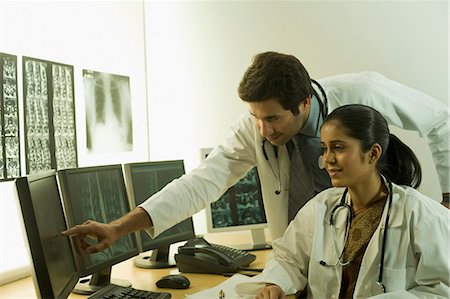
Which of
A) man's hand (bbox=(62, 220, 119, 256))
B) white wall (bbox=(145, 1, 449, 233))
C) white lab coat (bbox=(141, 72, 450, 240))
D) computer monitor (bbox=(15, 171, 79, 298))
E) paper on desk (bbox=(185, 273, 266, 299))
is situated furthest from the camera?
white wall (bbox=(145, 1, 449, 233))

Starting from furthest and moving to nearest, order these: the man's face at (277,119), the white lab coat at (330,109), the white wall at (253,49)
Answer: the white wall at (253,49), the white lab coat at (330,109), the man's face at (277,119)

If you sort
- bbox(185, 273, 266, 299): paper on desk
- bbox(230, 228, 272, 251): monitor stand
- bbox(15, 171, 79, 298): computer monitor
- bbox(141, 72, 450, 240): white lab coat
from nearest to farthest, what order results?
1. bbox(15, 171, 79, 298): computer monitor
2. bbox(185, 273, 266, 299): paper on desk
3. bbox(141, 72, 450, 240): white lab coat
4. bbox(230, 228, 272, 251): monitor stand

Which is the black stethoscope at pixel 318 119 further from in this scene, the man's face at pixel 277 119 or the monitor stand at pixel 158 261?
the monitor stand at pixel 158 261

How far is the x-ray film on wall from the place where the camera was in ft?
8.08

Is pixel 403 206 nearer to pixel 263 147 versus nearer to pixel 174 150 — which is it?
pixel 263 147

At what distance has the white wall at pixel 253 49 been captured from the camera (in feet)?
8.54

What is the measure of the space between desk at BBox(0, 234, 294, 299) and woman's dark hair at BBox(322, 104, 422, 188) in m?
0.66

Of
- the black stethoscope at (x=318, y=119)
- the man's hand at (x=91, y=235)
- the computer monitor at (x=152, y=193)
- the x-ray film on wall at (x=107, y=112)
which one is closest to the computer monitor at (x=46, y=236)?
the man's hand at (x=91, y=235)

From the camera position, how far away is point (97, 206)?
1.72m

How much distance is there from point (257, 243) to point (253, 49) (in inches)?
43.2

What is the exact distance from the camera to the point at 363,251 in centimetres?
163

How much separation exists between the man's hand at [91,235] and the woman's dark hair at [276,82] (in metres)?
0.62

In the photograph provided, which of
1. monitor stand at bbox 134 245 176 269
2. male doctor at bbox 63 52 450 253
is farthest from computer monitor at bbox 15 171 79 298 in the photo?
monitor stand at bbox 134 245 176 269

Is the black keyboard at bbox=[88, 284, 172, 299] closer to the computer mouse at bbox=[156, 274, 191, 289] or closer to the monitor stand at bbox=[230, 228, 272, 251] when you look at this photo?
the computer mouse at bbox=[156, 274, 191, 289]
